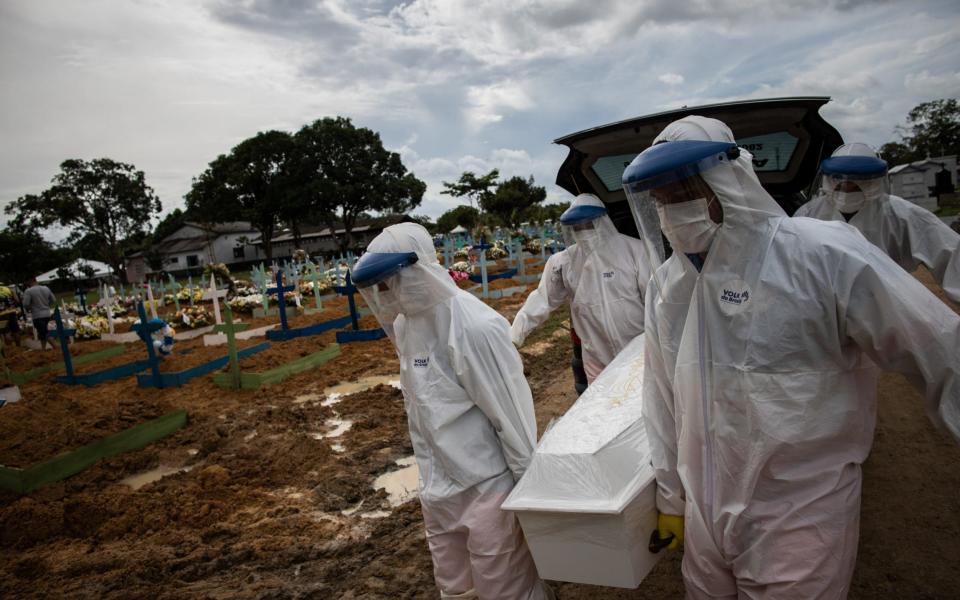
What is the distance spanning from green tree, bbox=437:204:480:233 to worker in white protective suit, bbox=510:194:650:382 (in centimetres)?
3073

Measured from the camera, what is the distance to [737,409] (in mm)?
1580

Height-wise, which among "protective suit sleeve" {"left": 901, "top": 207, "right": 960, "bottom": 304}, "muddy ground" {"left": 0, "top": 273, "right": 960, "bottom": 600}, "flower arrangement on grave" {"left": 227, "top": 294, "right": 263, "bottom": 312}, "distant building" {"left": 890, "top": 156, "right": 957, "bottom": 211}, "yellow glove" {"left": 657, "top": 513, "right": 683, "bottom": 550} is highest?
"distant building" {"left": 890, "top": 156, "right": 957, "bottom": 211}

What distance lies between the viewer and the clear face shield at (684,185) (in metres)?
1.56

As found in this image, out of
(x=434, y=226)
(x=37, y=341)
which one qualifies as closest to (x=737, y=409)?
(x=37, y=341)

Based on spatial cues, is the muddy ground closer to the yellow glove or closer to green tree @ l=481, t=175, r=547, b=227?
the yellow glove

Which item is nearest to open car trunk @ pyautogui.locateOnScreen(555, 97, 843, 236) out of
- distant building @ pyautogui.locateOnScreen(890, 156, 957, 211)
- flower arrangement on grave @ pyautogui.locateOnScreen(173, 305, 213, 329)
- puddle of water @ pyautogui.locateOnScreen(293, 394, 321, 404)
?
puddle of water @ pyautogui.locateOnScreen(293, 394, 321, 404)

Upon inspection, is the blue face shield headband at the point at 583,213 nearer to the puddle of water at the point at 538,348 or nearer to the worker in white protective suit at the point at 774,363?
the worker in white protective suit at the point at 774,363

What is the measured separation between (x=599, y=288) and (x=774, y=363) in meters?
2.42

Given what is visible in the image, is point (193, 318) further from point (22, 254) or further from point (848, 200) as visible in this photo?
point (22, 254)

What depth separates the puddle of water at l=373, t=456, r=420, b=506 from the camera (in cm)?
424

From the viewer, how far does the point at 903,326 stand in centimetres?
136

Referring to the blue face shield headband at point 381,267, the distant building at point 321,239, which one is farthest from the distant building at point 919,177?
the distant building at point 321,239

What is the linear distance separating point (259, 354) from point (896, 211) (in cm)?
843

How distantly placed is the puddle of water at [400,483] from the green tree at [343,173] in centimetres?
3523
